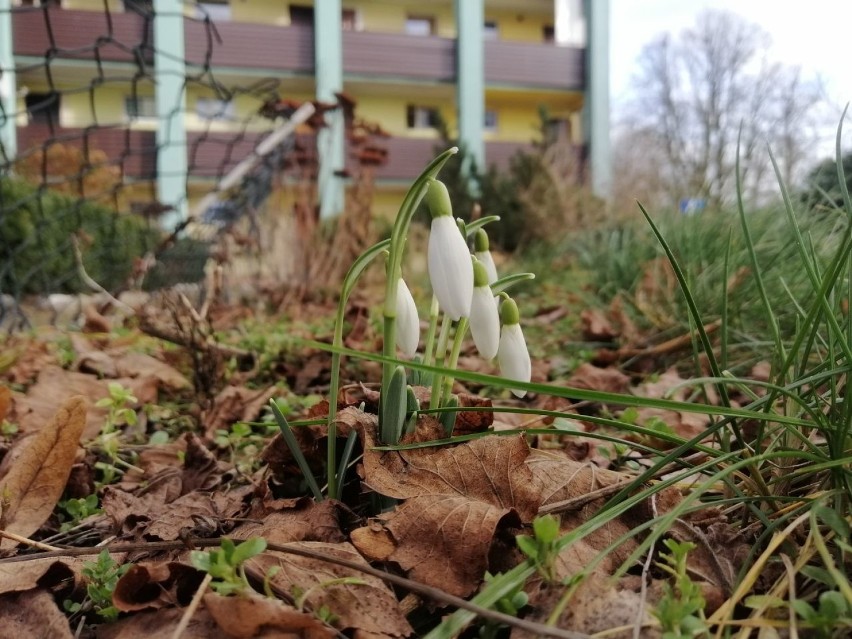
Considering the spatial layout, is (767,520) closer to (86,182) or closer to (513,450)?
(513,450)

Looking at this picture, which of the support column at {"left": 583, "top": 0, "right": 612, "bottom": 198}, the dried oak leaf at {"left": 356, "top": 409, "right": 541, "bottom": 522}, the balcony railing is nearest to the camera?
the dried oak leaf at {"left": 356, "top": 409, "right": 541, "bottom": 522}

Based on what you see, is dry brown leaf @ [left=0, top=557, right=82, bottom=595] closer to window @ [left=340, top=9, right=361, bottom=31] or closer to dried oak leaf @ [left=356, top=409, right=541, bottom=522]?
dried oak leaf @ [left=356, top=409, right=541, bottom=522]

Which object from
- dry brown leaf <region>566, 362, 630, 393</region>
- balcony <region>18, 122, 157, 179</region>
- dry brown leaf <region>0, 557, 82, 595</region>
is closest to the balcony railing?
balcony <region>18, 122, 157, 179</region>

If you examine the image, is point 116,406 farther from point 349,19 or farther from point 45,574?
point 349,19

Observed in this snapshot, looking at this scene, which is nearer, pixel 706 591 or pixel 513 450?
pixel 706 591

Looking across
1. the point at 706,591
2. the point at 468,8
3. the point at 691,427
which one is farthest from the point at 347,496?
the point at 468,8


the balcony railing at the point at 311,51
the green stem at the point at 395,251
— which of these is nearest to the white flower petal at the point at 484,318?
the green stem at the point at 395,251
